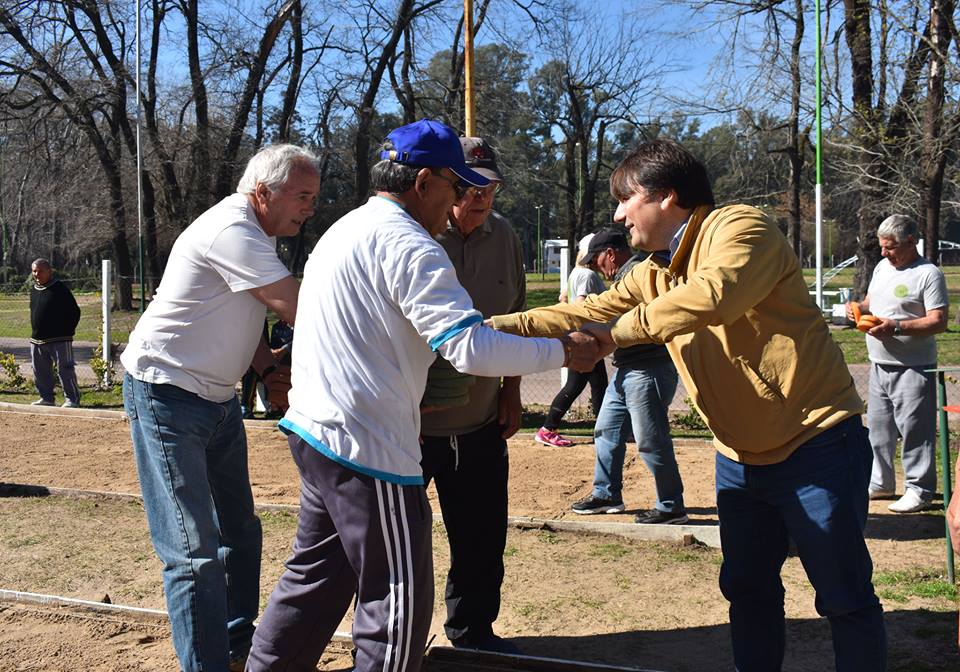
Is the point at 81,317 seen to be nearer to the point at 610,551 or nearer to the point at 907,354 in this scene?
the point at 610,551

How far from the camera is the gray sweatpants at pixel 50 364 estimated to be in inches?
468

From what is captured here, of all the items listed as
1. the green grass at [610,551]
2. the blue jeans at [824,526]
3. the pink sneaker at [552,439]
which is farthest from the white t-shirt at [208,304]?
the pink sneaker at [552,439]

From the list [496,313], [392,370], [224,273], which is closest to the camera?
[392,370]

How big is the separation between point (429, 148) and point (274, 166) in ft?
2.80

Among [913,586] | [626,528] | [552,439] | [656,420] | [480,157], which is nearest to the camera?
[480,157]

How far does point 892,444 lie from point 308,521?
15.5ft

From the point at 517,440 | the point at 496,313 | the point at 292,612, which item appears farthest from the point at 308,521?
the point at 517,440

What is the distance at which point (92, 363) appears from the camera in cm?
1311

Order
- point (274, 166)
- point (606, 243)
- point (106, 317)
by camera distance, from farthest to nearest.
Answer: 1. point (106, 317)
2. point (606, 243)
3. point (274, 166)

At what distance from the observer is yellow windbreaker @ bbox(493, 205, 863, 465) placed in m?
2.75

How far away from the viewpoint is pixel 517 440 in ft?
29.3

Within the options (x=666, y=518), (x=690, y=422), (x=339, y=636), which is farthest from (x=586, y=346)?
(x=690, y=422)

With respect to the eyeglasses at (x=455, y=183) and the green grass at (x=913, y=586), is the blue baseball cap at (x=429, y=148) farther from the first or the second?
the green grass at (x=913, y=586)

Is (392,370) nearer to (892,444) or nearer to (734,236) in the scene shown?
(734,236)
